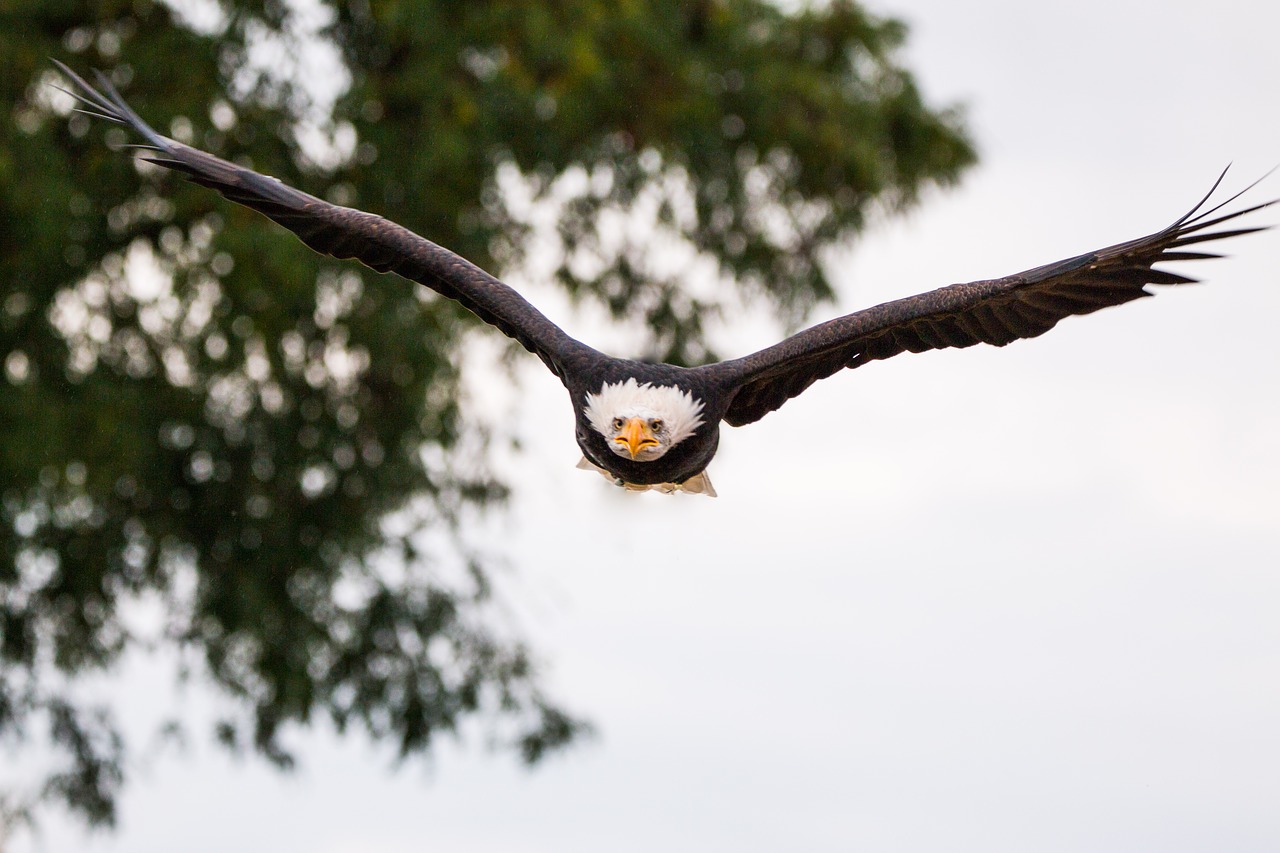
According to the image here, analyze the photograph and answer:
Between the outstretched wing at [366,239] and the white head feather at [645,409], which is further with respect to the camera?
the outstretched wing at [366,239]

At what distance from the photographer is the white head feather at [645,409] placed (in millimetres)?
7105

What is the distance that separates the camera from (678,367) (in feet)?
25.0

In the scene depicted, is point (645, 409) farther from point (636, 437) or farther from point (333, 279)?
point (333, 279)

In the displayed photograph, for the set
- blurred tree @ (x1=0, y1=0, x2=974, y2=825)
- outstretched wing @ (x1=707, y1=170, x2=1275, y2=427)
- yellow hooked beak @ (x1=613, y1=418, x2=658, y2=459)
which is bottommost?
yellow hooked beak @ (x1=613, y1=418, x2=658, y2=459)

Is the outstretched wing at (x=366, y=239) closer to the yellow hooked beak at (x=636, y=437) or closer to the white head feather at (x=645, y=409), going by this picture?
the white head feather at (x=645, y=409)

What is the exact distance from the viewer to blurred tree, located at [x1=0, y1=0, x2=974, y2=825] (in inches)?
472

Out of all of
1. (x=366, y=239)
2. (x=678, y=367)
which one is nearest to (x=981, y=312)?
(x=678, y=367)

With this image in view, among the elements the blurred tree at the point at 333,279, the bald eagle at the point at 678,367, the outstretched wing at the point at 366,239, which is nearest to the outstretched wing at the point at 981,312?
the bald eagle at the point at 678,367

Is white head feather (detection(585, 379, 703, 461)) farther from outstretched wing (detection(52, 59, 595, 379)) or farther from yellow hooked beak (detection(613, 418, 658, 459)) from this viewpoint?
outstretched wing (detection(52, 59, 595, 379))

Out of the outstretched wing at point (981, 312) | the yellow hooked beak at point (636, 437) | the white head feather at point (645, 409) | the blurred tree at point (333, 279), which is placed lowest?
the yellow hooked beak at point (636, 437)

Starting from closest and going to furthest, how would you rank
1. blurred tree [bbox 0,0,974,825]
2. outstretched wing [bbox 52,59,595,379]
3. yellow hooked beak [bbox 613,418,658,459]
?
yellow hooked beak [bbox 613,418,658,459], outstretched wing [bbox 52,59,595,379], blurred tree [bbox 0,0,974,825]

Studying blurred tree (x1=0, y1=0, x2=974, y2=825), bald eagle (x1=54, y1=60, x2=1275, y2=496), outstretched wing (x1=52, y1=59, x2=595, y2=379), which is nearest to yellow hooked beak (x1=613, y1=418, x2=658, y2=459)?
bald eagle (x1=54, y1=60, x2=1275, y2=496)

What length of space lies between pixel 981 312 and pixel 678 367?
1257 mm

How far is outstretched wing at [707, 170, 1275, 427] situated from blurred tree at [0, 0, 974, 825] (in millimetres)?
4706
